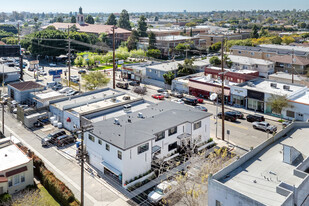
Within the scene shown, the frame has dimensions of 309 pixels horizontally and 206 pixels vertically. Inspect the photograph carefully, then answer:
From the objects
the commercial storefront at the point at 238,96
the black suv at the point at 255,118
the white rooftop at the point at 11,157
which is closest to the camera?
the white rooftop at the point at 11,157

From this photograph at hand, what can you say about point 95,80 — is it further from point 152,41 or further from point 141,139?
point 152,41

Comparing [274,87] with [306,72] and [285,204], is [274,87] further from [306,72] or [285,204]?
[285,204]

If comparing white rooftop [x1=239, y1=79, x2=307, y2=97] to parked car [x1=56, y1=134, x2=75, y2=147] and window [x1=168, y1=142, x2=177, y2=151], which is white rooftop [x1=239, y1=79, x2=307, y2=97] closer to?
window [x1=168, y1=142, x2=177, y2=151]

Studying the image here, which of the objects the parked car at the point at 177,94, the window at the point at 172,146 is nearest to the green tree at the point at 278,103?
the parked car at the point at 177,94

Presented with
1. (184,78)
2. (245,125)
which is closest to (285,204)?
(245,125)

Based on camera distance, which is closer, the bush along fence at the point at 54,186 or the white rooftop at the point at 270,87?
the bush along fence at the point at 54,186

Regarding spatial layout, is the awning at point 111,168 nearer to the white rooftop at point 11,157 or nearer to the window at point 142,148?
the window at point 142,148
